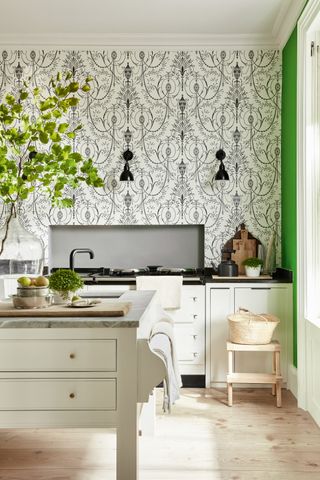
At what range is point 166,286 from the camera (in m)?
4.74

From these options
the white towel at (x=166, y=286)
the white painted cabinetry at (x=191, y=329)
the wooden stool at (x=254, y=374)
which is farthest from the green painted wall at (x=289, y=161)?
the white towel at (x=166, y=286)

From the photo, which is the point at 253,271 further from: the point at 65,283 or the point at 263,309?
the point at 65,283

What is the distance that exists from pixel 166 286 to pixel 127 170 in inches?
47.1

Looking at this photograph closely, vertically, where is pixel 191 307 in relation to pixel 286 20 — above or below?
below

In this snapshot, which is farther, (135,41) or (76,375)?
(135,41)

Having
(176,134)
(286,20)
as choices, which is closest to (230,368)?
(176,134)

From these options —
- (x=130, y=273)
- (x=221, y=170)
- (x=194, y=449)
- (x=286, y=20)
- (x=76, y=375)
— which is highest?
(x=286, y=20)

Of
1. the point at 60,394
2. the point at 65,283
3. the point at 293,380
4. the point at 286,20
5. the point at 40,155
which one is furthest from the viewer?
the point at 286,20

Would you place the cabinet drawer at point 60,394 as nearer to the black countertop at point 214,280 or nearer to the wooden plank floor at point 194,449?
the wooden plank floor at point 194,449

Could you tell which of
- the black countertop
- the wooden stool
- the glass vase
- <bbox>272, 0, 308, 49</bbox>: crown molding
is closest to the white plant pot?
the black countertop

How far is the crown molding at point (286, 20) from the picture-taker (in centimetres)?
439

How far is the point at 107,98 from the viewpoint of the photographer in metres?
5.35

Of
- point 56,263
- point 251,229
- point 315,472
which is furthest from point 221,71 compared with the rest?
point 315,472

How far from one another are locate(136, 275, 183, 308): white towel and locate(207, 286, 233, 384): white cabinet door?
0.95 ft
